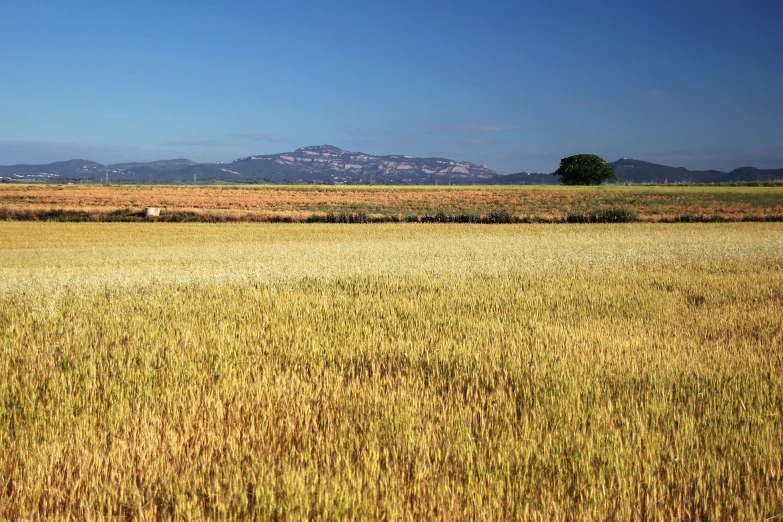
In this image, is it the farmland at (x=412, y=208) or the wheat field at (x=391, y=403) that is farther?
the farmland at (x=412, y=208)

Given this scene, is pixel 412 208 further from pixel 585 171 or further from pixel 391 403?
pixel 585 171

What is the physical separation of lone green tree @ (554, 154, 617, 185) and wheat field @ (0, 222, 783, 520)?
137m

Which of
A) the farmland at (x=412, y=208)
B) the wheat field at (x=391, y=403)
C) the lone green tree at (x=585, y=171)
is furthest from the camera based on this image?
the lone green tree at (x=585, y=171)

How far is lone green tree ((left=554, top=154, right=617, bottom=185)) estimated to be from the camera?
140 meters

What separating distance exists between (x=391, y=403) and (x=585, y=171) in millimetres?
146100

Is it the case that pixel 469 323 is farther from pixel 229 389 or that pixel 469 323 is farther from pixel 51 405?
pixel 51 405

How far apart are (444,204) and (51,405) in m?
61.0

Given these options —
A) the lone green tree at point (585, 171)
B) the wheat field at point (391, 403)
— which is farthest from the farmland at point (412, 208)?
the lone green tree at point (585, 171)

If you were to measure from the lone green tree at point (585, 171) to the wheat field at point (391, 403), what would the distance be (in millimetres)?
136819

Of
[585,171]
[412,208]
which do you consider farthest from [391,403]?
[585,171]

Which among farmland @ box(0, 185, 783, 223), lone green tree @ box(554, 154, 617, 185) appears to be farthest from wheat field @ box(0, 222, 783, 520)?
lone green tree @ box(554, 154, 617, 185)

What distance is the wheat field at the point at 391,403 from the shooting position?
3.43m

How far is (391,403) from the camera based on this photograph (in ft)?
16.1

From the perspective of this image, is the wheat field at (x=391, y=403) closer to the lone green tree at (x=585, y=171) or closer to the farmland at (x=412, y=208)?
the farmland at (x=412, y=208)
